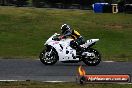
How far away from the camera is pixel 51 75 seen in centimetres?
1762

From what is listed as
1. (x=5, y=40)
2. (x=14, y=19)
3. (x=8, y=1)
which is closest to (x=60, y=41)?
(x=5, y=40)

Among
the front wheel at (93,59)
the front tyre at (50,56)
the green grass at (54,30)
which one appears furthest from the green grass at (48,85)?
the green grass at (54,30)

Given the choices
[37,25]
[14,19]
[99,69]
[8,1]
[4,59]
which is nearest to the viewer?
[99,69]

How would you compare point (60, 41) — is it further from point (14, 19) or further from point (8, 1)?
point (8, 1)

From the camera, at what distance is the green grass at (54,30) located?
2795cm

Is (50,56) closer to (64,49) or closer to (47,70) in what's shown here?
(64,49)

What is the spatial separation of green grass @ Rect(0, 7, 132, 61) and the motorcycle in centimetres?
333

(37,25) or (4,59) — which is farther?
(37,25)

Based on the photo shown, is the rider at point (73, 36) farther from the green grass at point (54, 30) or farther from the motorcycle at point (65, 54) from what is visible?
the green grass at point (54, 30)

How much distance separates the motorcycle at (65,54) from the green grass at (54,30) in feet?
10.9

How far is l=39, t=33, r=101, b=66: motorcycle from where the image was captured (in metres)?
20.6

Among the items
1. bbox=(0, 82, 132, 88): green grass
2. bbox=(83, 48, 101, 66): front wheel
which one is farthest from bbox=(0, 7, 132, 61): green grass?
bbox=(0, 82, 132, 88): green grass

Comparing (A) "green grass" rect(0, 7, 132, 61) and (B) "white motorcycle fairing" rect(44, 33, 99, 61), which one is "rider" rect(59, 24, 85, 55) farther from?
(A) "green grass" rect(0, 7, 132, 61)

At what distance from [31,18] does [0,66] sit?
23246 millimetres
